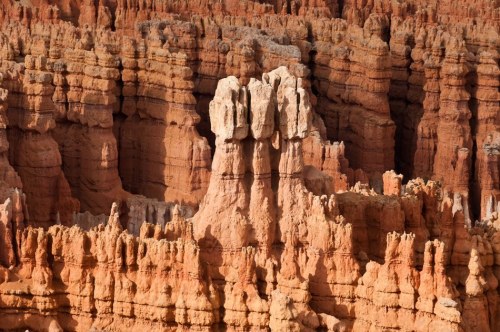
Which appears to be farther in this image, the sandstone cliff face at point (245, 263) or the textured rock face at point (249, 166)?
the textured rock face at point (249, 166)

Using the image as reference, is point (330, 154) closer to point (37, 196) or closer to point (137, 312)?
point (37, 196)

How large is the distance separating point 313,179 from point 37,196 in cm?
910

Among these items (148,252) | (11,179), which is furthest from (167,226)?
(11,179)

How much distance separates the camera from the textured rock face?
1991 inches

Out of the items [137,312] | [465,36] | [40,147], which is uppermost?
[465,36]

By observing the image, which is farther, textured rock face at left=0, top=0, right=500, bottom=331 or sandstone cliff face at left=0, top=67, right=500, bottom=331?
textured rock face at left=0, top=0, right=500, bottom=331

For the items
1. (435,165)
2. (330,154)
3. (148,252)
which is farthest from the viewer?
(435,165)

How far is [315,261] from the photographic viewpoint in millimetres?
51031

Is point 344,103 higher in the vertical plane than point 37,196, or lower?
higher

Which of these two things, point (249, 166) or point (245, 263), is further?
point (249, 166)

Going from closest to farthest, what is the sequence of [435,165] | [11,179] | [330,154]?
[11,179], [330,154], [435,165]

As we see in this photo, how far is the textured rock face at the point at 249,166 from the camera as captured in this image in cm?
5056

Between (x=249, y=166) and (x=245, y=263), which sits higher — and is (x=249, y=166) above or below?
above

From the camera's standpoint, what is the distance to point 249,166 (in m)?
51.2
